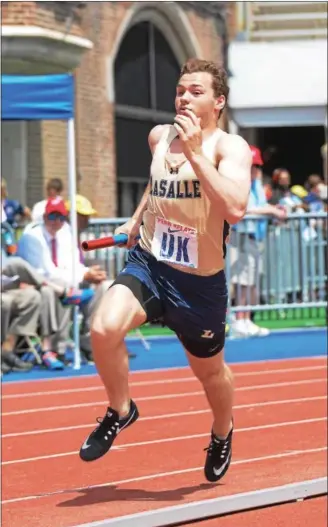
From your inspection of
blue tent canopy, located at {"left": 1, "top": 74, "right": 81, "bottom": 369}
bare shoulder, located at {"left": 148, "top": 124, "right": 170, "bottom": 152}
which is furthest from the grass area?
bare shoulder, located at {"left": 148, "top": 124, "right": 170, "bottom": 152}

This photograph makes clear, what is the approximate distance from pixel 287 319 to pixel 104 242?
11264 mm

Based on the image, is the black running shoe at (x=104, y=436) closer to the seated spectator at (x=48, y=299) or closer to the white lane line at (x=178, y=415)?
the white lane line at (x=178, y=415)

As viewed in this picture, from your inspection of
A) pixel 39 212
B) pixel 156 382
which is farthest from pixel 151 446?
pixel 39 212

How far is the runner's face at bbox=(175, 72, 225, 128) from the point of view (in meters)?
5.68

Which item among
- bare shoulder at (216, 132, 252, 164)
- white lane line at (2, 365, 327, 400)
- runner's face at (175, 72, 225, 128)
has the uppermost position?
runner's face at (175, 72, 225, 128)

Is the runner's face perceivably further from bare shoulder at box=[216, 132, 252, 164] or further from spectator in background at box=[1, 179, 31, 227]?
spectator in background at box=[1, 179, 31, 227]

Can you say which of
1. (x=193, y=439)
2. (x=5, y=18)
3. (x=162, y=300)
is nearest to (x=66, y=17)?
(x=5, y=18)

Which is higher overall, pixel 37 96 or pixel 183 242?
pixel 37 96

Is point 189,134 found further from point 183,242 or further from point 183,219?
point 183,242

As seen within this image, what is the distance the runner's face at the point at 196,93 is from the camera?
568cm

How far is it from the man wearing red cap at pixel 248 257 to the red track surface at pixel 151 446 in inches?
119

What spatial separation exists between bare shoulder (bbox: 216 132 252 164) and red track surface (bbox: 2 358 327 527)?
69.5 inches

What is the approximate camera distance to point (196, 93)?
18.7ft

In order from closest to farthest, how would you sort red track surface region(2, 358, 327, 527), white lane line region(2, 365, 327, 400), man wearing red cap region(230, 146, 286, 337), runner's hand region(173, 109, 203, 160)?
runner's hand region(173, 109, 203, 160)
red track surface region(2, 358, 327, 527)
white lane line region(2, 365, 327, 400)
man wearing red cap region(230, 146, 286, 337)
